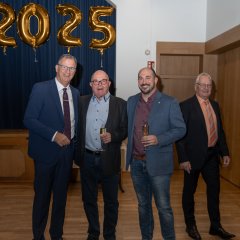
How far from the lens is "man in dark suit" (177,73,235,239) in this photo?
2812 mm

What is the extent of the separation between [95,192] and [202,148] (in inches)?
38.8

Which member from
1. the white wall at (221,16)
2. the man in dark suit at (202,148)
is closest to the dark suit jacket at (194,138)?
the man in dark suit at (202,148)

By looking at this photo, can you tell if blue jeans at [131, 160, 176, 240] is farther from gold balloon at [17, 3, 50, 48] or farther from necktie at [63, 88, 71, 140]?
gold balloon at [17, 3, 50, 48]

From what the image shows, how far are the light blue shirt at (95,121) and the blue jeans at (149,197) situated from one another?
1.17 feet

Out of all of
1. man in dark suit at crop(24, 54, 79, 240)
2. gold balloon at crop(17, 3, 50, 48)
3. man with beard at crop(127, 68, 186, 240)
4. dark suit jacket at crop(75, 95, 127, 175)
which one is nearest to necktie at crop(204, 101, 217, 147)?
man with beard at crop(127, 68, 186, 240)

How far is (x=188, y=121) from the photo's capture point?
9.37ft

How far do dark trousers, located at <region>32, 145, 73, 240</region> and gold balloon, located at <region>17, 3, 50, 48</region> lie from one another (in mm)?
3094

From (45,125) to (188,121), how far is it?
1.23 metres

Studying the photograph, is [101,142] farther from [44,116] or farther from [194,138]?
[194,138]

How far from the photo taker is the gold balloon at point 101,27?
5.26 metres

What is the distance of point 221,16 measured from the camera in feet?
15.8

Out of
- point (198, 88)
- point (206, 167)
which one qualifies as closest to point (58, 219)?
point (206, 167)

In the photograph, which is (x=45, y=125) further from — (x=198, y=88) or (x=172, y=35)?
(x=172, y=35)

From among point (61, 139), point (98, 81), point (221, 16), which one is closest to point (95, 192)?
point (61, 139)
